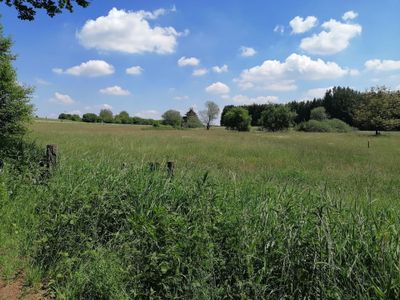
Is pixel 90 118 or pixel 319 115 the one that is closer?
pixel 319 115

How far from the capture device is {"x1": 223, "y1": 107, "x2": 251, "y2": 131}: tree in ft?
281

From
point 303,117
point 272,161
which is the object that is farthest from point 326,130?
point 272,161

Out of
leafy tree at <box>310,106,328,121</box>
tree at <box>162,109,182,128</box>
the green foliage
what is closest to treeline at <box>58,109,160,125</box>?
tree at <box>162,109,182,128</box>

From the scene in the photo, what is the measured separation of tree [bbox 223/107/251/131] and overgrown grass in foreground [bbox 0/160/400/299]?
81.1m

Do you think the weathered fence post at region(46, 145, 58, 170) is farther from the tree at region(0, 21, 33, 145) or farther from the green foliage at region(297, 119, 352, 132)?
the green foliage at region(297, 119, 352, 132)

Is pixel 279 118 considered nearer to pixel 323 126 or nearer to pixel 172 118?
pixel 323 126

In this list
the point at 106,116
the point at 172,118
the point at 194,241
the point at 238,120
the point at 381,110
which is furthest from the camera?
the point at 106,116

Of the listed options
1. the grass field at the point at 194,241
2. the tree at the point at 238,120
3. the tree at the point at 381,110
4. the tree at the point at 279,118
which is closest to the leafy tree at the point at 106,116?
the tree at the point at 238,120

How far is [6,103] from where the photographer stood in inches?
416

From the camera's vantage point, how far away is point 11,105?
10633 mm

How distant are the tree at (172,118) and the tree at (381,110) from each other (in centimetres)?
5699

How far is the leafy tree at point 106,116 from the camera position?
11975cm

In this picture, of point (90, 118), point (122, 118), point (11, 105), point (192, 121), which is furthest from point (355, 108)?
point (90, 118)

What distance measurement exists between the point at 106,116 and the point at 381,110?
9116 centimetres
